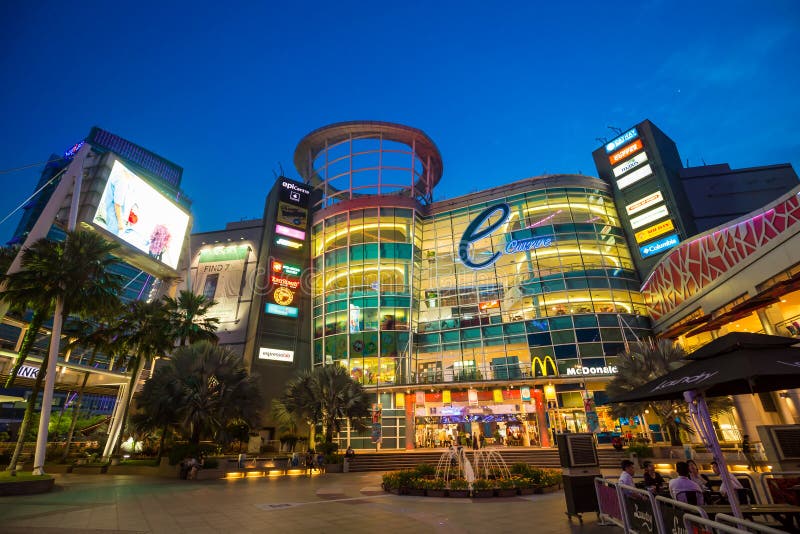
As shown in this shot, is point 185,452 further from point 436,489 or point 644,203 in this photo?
point 644,203

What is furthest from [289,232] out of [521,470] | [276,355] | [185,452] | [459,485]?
[459,485]

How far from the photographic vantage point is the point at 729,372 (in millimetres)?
6160

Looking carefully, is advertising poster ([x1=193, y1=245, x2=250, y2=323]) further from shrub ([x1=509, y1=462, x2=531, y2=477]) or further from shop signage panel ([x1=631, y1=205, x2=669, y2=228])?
shop signage panel ([x1=631, y1=205, x2=669, y2=228])

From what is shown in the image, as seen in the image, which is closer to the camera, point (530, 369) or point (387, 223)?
point (530, 369)

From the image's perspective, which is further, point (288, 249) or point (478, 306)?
point (288, 249)

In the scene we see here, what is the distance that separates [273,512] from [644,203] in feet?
154

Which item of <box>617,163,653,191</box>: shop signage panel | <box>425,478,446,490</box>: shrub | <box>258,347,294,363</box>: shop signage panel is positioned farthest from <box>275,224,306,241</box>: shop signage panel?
<box>425,478,446,490</box>: shrub

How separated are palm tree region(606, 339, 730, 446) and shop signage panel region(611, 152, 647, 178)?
2774cm

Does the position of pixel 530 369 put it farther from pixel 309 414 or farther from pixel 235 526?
pixel 235 526

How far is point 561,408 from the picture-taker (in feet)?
Result: 112

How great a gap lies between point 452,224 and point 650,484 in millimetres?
39850

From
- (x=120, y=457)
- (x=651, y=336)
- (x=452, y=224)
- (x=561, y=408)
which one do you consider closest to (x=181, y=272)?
(x=120, y=457)

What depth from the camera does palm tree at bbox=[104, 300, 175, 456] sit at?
3269 cm

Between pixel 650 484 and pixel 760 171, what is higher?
pixel 760 171
